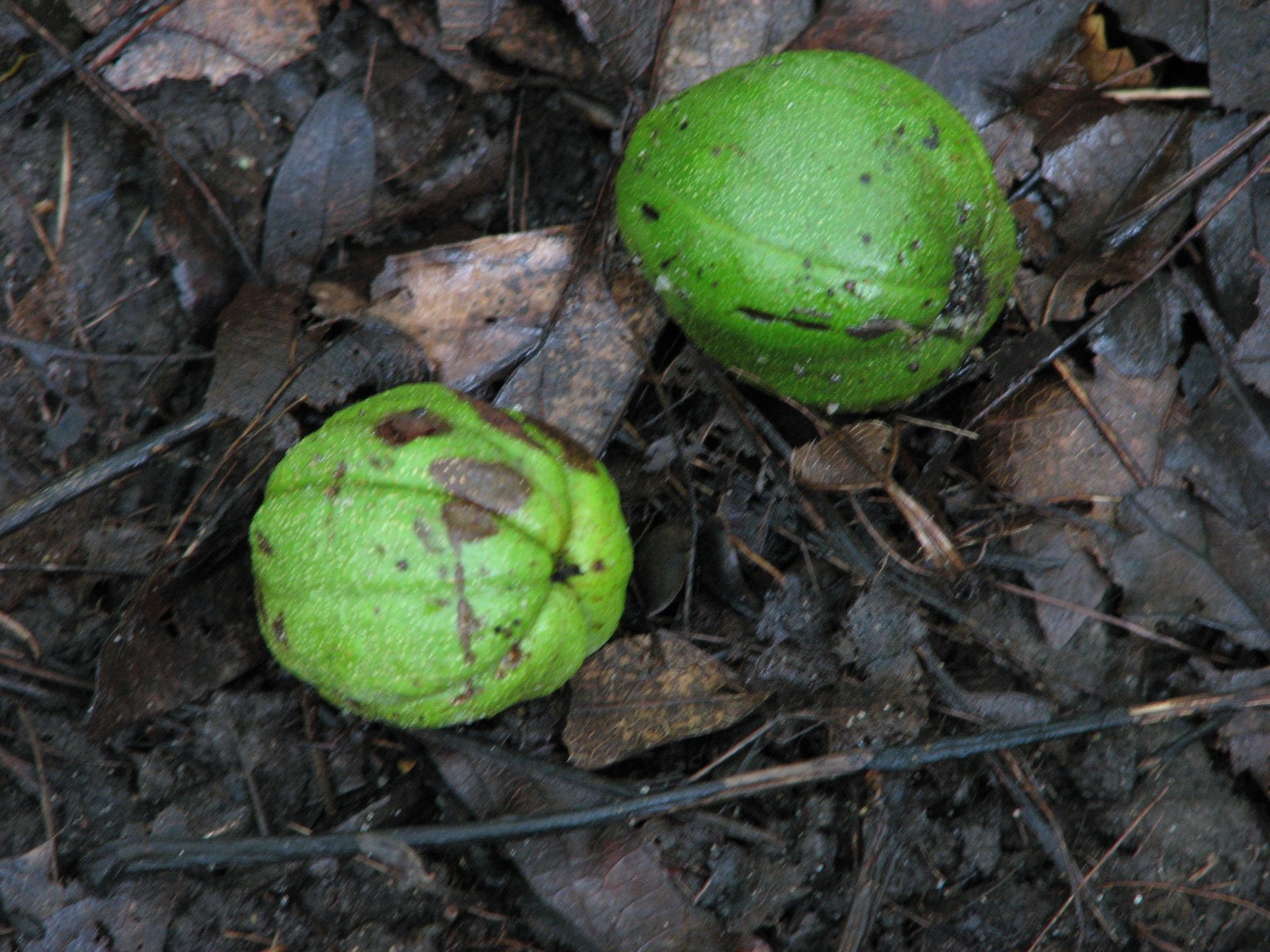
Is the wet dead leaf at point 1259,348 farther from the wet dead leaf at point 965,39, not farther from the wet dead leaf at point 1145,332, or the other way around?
the wet dead leaf at point 965,39

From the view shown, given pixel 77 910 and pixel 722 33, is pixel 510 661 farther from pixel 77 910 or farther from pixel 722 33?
pixel 722 33

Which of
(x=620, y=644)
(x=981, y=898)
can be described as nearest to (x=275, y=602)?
(x=620, y=644)

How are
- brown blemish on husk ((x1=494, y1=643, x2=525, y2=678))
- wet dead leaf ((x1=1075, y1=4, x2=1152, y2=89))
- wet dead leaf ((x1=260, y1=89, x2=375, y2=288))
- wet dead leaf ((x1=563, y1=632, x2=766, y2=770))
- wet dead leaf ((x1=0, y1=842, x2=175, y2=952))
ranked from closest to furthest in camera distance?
brown blemish on husk ((x1=494, y1=643, x2=525, y2=678)) → wet dead leaf ((x1=0, y1=842, x2=175, y2=952)) → wet dead leaf ((x1=563, y1=632, x2=766, y2=770)) → wet dead leaf ((x1=1075, y1=4, x2=1152, y2=89)) → wet dead leaf ((x1=260, y1=89, x2=375, y2=288))

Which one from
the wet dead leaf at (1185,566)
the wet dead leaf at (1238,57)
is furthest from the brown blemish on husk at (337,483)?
the wet dead leaf at (1238,57)

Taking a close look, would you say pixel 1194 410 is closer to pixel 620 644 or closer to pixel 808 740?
pixel 808 740

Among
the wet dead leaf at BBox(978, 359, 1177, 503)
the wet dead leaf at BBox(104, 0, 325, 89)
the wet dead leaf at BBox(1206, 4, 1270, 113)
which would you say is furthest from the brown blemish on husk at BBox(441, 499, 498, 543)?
the wet dead leaf at BBox(1206, 4, 1270, 113)

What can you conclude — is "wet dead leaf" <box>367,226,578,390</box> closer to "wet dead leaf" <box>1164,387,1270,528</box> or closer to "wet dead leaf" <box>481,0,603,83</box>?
"wet dead leaf" <box>481,0,603,83</box>

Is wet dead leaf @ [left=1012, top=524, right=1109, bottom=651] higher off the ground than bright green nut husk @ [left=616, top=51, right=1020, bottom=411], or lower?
lower

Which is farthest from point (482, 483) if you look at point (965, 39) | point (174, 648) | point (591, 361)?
point (965, 39)
